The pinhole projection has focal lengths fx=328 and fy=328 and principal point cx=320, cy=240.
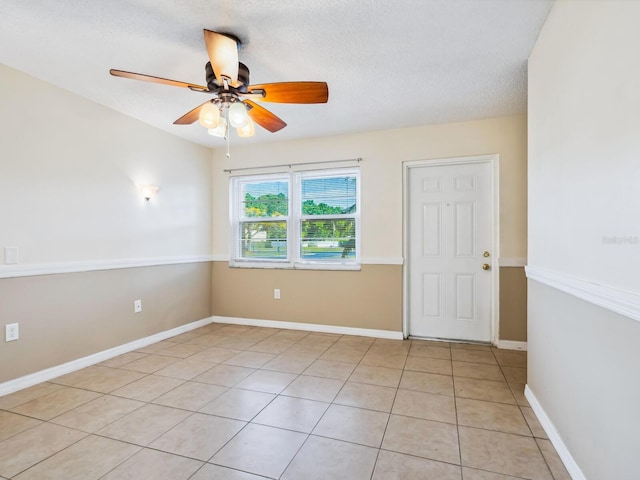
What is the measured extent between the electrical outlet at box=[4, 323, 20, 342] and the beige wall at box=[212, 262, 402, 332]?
221 centimetres

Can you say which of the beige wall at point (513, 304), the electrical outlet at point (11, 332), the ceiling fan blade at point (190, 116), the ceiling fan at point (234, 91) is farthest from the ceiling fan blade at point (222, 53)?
the beige wall at point (513, 304)

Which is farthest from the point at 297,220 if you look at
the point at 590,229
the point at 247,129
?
the point at 590,229

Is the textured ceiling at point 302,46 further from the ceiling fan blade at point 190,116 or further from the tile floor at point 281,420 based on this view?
the tile floor at point 281,420

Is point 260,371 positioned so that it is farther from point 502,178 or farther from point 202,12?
point 502,178

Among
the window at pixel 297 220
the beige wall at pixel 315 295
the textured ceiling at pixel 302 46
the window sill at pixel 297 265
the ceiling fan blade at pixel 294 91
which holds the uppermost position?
the textured ceiling at pixel 302 46

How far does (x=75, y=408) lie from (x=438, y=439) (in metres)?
2.32

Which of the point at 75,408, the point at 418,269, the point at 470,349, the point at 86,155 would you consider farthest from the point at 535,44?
the point at 75,408

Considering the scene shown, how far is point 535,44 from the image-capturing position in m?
2.08

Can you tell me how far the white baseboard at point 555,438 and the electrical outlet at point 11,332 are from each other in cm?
358

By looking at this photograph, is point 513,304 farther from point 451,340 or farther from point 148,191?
point 148,191

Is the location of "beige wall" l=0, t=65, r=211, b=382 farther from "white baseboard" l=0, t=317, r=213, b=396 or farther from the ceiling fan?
the ceiling fan

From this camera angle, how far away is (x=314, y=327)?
13.2 ft

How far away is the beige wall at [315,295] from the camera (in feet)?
12.3

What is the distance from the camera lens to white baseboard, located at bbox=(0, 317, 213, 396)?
243cm
